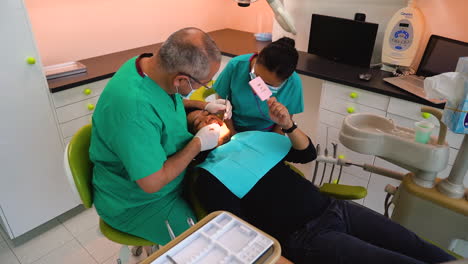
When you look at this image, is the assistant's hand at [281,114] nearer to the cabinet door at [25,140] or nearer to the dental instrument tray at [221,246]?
the dental instrument tray at [221,246]

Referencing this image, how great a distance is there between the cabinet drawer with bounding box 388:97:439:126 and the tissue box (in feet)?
2.86

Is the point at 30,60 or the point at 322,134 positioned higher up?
the point at 30,60

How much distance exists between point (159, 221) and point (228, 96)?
86cm

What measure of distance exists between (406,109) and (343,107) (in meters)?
0.41

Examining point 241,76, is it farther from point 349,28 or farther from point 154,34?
point 154,34

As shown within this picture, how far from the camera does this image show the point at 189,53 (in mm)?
1080

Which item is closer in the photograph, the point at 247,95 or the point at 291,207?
the point at 291,207

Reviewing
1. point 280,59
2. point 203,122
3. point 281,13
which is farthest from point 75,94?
point 281,13

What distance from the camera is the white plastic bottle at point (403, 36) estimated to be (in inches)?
83.4

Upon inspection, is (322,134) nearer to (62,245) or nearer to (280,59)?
(280,59)

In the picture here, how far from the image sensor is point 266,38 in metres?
3.04

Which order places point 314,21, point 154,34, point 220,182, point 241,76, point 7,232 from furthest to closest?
1. point 154,34
2. point 314,21
3. point 7,232
4. point 241,76
5. point 220,182

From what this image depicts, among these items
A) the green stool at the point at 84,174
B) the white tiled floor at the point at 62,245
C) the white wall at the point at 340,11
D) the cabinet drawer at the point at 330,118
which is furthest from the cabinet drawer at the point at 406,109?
the white tiled floor at the point at 62,245

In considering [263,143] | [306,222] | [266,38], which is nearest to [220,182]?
[263,143]
